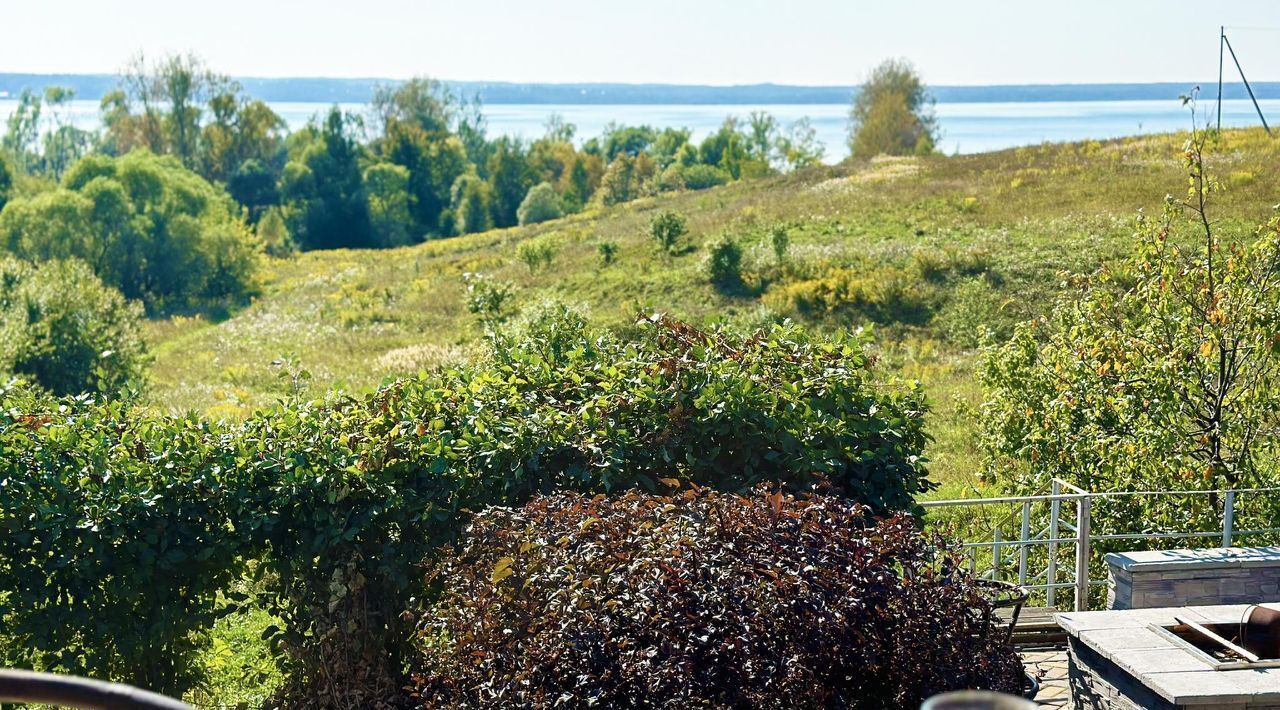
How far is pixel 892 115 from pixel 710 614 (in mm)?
74689

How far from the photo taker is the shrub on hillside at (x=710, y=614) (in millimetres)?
4953

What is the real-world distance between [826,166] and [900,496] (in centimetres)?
4689

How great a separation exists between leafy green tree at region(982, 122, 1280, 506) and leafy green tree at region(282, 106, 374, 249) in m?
70.5

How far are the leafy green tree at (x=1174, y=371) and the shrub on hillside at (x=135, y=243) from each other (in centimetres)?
4974

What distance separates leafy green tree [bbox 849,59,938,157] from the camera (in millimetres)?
75625

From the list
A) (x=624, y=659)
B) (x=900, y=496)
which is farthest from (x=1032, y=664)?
(x=624, y=659)

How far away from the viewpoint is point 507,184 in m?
87.3

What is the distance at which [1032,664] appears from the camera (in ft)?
25.3

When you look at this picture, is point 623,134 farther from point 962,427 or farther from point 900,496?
point 900,496

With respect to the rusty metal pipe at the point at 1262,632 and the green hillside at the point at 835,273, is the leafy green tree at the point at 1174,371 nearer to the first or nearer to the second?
the rusty metal pipe at the point at 1262,632

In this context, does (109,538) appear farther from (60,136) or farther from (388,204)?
(60,136)

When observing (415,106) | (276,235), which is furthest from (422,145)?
(276,235)

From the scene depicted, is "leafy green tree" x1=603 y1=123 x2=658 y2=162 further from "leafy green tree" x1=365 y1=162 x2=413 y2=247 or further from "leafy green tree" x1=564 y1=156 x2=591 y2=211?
"leafy green tree" x1=365 y1=162 x2=413 y2=247

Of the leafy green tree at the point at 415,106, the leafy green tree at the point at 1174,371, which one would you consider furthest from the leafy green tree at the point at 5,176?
the leafy green tree at the point at 1174,371
